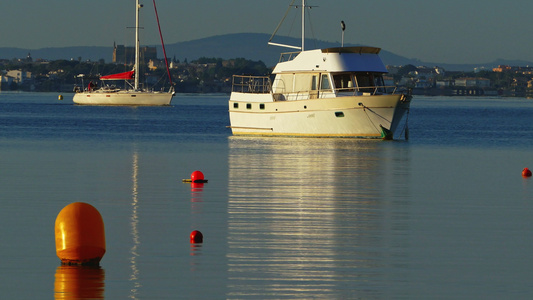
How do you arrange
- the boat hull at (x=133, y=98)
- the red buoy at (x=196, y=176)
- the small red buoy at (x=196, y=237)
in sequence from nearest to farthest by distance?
the small red buoy at (x=196, y=237), the red buoy at (x=196, y=176), the boat hull at (x=133, y=98)

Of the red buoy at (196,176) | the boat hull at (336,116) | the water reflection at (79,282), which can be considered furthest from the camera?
the boat hull at (336,116)

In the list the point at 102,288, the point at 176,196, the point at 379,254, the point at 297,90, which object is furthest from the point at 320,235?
the point at 297,90

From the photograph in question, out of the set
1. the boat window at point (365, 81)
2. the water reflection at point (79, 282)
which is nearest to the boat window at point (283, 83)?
the boat window at point (365, 81)

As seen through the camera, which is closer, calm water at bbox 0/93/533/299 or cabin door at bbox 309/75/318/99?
calm water at bbox 0/93/533/299

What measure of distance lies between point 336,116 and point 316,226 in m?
34.8

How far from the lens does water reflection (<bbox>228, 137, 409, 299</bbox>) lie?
623 inches

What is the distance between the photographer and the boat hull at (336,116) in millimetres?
55312

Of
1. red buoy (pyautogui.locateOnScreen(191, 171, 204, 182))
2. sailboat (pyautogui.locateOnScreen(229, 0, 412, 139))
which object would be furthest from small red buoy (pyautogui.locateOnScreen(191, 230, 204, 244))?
sailboat (pyautogui.locateOnScreen(229, 0, 412, 139))

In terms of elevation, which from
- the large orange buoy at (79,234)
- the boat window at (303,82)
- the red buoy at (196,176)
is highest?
the boat window at (303,82)

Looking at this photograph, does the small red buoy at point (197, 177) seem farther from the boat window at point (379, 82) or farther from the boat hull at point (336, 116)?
the boat window at point (379, 82)

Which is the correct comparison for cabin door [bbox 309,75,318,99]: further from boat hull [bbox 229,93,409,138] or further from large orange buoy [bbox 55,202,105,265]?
large orange buoy [bbox 55,202,105,265]

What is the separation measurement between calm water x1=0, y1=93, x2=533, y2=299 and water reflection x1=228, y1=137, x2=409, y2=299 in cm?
4

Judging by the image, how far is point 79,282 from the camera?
51.6 feet

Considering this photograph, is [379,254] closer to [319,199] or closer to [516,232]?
[516,232]
